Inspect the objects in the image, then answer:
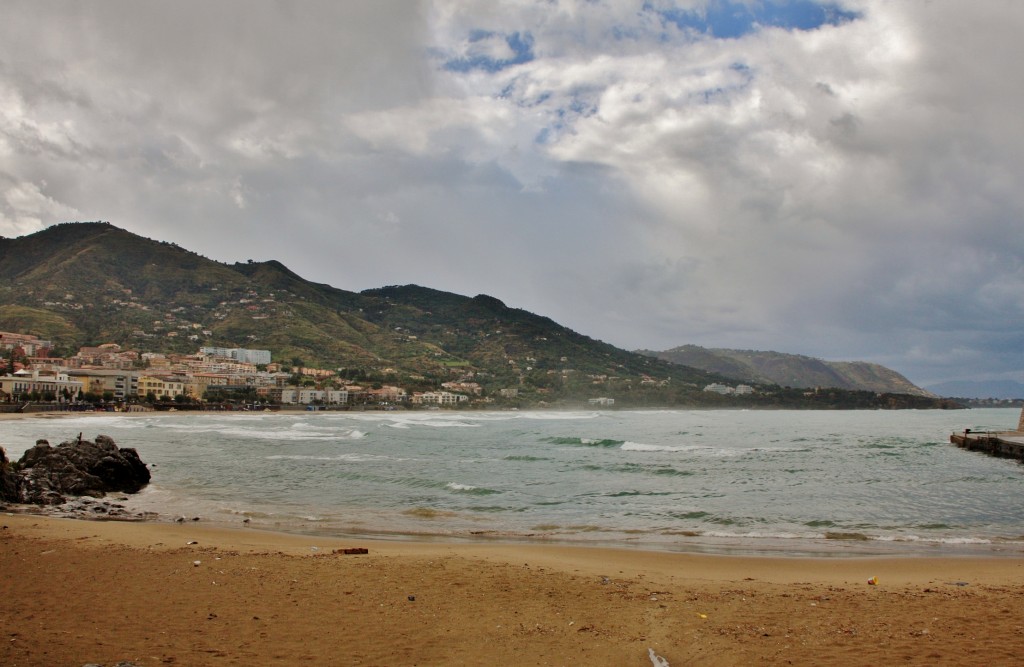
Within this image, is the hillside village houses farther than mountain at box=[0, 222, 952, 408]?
No

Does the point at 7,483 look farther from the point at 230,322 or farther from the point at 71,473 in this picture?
the point at 230,322

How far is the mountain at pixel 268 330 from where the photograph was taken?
135625mm

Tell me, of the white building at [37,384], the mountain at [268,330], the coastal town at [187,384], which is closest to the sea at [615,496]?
the white building at [37,384]

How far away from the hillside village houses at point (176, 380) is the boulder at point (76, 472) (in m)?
79.6

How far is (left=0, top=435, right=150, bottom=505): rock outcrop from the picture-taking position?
50.0ft

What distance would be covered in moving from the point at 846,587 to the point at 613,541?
466cm

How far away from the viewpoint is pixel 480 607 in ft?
22.7

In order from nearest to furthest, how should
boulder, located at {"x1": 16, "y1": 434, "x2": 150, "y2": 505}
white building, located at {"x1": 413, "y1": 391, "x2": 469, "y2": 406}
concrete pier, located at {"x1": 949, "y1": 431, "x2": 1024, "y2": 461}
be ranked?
1. boulder, located at {"x1": 16, "y1": 434, "x2": 150, "y2": 505}
2. concrete pier, located at {"x1": 949, "y1": 431, "x2": 1024, "y2": 461}
3. white building, located at {"x1": 413, "y1": 391, "x2": 469, "y2": 406}

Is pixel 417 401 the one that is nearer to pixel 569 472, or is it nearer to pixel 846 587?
pixel 569 472

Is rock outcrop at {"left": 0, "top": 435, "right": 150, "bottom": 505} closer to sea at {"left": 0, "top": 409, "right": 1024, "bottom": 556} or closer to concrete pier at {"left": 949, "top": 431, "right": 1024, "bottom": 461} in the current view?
sea at {"left": 0, "top": 409, "right": 1024, "bottom": 556}

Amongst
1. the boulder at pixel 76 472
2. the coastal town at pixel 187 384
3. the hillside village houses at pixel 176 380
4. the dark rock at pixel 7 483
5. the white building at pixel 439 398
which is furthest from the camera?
the white building at pixel 439 398

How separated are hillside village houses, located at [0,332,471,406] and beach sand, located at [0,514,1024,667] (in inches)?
3661

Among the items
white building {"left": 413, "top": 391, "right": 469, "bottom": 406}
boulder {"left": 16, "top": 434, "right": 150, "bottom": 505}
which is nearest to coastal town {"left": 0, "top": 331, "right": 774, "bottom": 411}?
white building {"left": 413, "top": 391, "right": 469, "bottom": 406}

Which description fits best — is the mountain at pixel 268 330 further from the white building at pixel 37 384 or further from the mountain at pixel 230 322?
the white building at pixel 37 384
